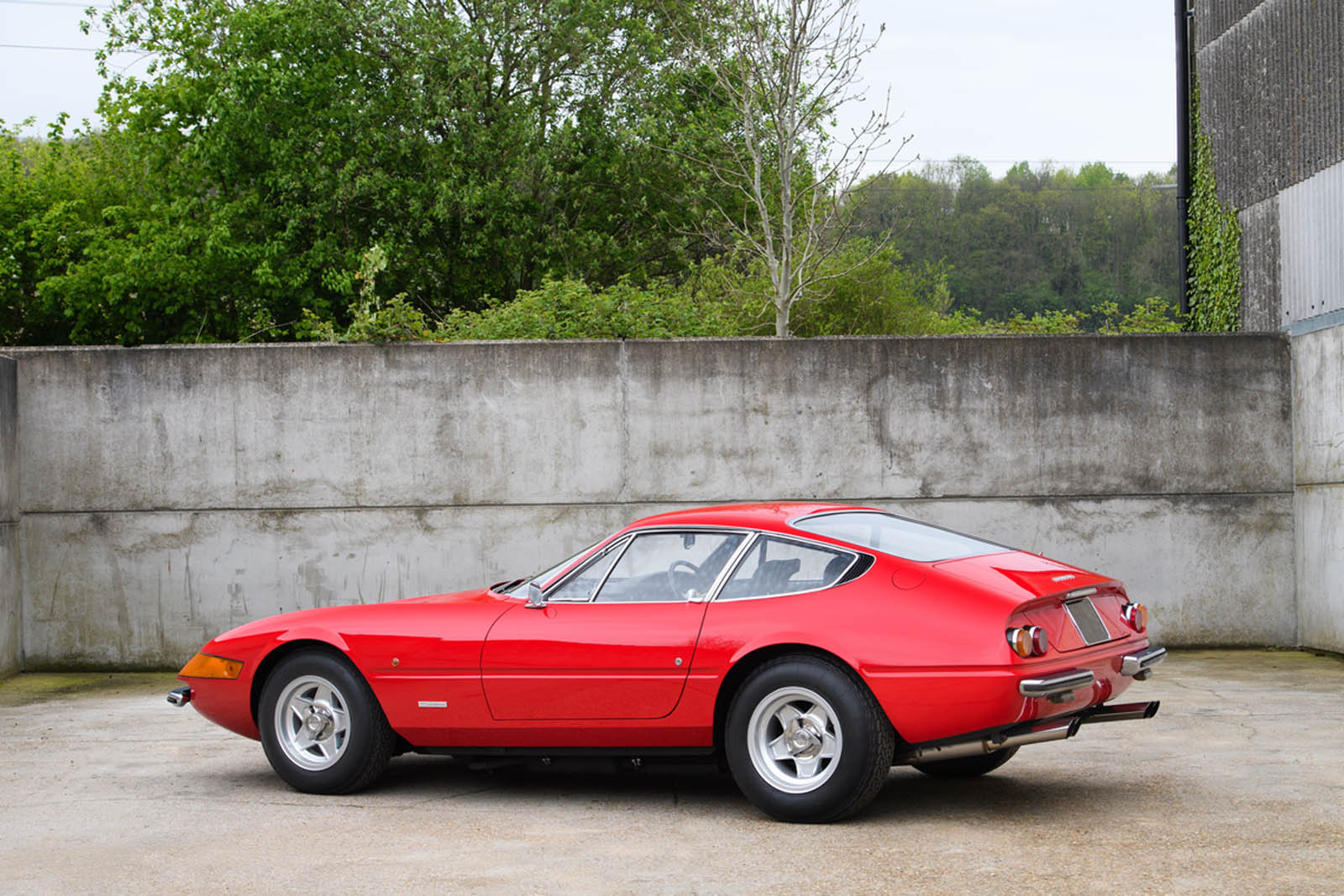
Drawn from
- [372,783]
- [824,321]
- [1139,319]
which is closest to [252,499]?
[372,783]

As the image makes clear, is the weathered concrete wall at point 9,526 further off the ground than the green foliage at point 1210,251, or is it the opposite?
the green foliage at point 1210,251

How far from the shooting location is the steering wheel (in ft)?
18.8

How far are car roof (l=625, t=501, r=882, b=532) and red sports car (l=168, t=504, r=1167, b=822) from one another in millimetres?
14

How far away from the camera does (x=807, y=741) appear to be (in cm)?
524

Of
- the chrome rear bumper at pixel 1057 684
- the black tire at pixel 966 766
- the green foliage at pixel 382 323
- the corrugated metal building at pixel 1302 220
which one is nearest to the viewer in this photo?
the chrome rear bumper at pixel 1057 684

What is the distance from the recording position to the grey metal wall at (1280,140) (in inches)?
417

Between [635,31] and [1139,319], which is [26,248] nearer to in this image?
[635,31]

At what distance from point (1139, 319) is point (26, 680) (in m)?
10.9

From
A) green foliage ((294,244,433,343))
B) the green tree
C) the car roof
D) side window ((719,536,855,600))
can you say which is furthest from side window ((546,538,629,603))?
the green tree

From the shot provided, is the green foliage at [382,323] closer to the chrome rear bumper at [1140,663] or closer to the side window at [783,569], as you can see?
the side window at [783,569]

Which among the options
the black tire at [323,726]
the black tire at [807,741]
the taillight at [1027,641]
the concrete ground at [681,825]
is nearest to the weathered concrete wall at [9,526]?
the concrete ground at [681,825]

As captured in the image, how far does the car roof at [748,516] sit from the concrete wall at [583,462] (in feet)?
15.8

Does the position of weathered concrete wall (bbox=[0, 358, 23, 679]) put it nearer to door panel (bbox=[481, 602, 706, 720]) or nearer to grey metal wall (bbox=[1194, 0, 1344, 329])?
door panel (bbox=[481, 602, 706, 720])

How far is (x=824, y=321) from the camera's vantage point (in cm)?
2203
